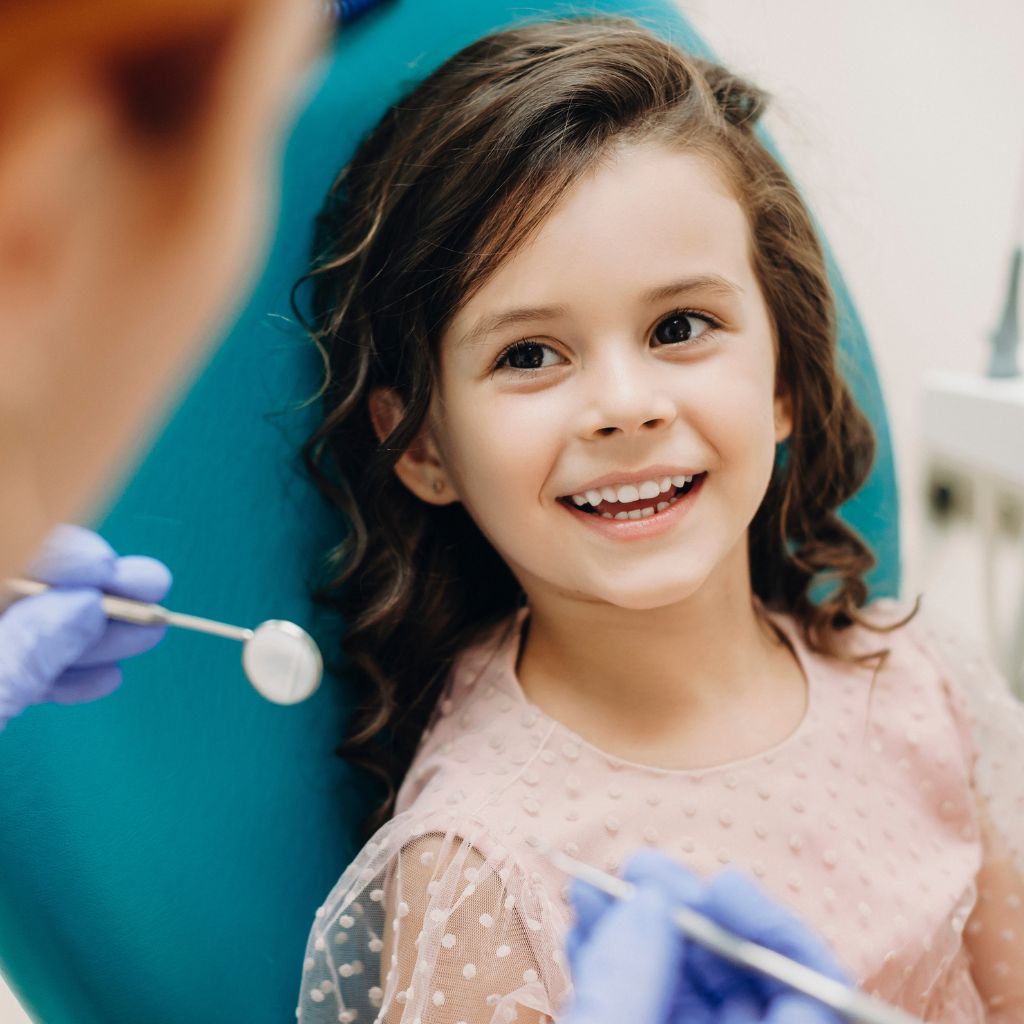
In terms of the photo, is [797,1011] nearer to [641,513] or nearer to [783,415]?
[641,513]

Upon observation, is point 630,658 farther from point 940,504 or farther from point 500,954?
point 940,504

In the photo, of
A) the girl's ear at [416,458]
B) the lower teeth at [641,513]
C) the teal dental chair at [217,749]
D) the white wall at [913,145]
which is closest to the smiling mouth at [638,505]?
the lower teeth at [641,513]

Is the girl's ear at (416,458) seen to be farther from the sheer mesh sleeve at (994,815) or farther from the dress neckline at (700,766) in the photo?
the sheer mesh sleeve at (994,815)

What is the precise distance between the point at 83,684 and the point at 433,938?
0.28 metres

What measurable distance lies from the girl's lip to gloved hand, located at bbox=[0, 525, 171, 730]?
28 centimetres

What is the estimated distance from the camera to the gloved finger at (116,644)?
758 millimetres

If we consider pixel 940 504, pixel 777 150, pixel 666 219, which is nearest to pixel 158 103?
pixel 666 219

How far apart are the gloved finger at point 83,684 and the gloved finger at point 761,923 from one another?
1.36ft

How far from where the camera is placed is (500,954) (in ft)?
2.46

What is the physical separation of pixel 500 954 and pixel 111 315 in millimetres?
588

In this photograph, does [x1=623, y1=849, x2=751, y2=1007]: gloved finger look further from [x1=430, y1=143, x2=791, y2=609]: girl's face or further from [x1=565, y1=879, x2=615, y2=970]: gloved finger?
[x1=430, y1=143, x2=791, y2=609]: girl's face

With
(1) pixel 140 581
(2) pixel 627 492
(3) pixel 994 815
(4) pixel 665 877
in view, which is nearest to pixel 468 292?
(2) pixel 627 492

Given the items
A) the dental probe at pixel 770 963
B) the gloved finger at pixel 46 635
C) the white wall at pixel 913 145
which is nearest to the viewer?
the dental probe at pixel 770 963

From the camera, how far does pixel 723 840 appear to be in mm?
856
